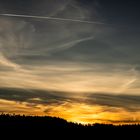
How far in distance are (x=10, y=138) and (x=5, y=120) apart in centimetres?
934

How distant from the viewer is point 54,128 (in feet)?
494

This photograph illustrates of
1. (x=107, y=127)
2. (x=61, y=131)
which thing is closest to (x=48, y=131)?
(x=61, y=131)

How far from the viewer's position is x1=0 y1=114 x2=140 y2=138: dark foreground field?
481 ft

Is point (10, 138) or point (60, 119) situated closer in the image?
point (10, 138)

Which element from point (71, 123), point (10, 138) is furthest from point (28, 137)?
point (71, 123)

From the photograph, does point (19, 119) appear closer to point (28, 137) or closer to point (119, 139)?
point (28, 137)

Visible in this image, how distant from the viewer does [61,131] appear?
14938 cm

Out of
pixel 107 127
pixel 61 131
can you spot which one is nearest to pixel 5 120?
pixel 61 131

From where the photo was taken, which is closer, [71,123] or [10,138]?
[10,138]

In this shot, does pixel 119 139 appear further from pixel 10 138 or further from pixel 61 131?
pixel 10 138

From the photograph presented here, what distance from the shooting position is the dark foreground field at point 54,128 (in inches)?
5773

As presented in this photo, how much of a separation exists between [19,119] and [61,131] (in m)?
9.83

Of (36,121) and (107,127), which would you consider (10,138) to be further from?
(107,127)

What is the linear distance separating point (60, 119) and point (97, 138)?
39.9 ft
